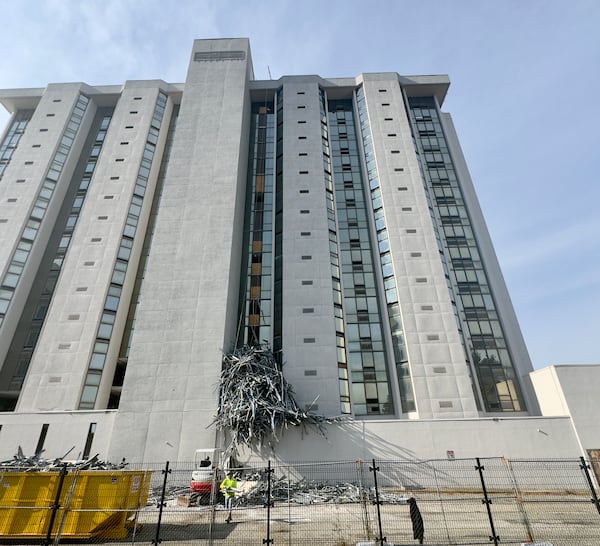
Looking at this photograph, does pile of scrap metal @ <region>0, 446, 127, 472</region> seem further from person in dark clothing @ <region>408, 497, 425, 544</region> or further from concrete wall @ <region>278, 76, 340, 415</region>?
concrete wall @ <region>278, 76, 340, 415</region>

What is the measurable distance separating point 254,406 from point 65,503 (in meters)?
13.2

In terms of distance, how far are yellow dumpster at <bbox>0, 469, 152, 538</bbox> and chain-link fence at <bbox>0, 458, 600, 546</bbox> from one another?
0.03 m

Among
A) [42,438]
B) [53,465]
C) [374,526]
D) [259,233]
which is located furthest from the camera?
[259,233]

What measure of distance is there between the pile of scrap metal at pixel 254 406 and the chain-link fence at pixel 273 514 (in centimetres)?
333

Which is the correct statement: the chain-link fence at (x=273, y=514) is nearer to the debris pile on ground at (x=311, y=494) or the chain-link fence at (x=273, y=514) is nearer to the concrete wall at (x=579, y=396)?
the debris pile on ground at (x=311, y=494)

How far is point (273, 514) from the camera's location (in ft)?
51.3

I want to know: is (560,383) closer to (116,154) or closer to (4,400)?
(4,400)

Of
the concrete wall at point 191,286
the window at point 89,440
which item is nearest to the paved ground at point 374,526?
the concrete wall at point 191,286

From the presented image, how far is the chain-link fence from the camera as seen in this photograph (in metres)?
10.8

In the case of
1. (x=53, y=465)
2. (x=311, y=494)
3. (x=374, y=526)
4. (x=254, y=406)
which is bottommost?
(x=374, y=526)

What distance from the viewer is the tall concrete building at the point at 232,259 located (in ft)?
90.0

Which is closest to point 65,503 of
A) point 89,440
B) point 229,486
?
point 229,486

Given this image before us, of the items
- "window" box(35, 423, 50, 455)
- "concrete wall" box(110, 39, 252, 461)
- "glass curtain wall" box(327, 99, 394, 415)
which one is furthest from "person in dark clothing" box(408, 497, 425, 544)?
"window" box(35, 423, 50, 455)

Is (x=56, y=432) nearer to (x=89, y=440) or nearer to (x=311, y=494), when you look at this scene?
(x=89, y=440)
